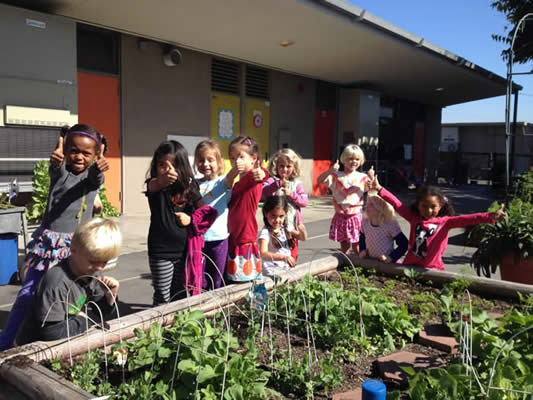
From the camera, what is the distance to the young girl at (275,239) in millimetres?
3719

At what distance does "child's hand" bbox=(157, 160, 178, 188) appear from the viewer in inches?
119

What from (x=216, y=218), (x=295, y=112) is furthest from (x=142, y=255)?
(x=295, y=112)

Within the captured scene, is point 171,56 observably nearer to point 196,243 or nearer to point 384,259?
point 384,259

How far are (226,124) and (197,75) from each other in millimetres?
1444

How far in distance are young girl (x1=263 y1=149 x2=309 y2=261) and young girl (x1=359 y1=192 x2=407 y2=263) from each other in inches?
23.9

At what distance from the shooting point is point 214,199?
136 inches

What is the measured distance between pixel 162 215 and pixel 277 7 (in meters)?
6.78

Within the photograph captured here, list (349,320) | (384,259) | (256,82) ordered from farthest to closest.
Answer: (256,82) → (384,259) → (349,320)

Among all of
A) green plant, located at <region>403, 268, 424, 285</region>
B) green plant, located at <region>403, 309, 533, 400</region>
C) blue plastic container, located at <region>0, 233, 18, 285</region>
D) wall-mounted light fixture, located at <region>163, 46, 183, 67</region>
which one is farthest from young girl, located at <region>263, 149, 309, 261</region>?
wall-mounted light fixture, located at <region>163, 46, 183, 67</region>

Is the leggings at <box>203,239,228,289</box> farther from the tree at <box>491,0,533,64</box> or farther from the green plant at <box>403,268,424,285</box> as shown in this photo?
the tree at <box>491,0,533,64</box>

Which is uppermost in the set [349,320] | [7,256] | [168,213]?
[168,213]

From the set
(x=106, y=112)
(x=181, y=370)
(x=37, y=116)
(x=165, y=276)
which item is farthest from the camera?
(x=106, y=112)

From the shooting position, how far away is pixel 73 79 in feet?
25.0

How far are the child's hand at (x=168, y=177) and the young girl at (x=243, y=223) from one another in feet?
1.76
